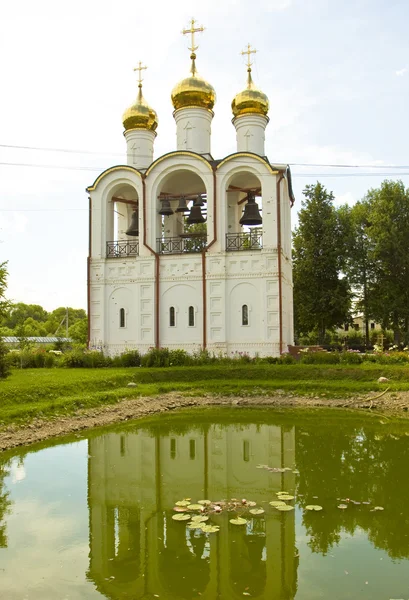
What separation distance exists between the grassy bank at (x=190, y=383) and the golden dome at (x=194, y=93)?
511 inches

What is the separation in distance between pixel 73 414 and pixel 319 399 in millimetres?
7725

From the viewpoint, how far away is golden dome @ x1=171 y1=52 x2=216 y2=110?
2553 cm

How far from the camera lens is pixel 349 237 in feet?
117

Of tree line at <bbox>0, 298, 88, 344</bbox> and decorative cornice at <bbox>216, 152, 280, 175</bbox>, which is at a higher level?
decorative cornice at <bbox>216, 152, 280, 175</bbox>

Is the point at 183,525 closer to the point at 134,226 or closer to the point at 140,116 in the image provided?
the point at 134,226

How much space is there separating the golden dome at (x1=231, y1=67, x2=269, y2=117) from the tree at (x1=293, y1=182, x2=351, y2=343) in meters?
11.0

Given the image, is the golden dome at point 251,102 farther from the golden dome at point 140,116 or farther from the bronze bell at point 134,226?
the bronze bell at point 134,226

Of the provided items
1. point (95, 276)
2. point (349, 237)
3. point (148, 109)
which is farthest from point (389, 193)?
point (95, 276)

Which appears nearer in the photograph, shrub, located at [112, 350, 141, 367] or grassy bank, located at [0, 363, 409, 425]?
grassy bank, located at [0, 363, 409, 425]

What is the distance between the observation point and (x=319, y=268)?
3466cm

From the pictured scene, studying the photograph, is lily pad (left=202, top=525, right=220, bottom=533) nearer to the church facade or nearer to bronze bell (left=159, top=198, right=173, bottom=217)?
the church facade

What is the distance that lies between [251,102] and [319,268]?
41.3 feet

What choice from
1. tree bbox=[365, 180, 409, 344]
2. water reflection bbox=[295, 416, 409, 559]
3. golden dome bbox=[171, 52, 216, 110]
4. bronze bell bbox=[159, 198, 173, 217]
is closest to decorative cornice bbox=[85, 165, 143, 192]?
bronze bell bbox=[159, 198, 173, 217]

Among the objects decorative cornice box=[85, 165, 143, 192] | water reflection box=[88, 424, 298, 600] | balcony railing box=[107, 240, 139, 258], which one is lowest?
water reflection box=[88, 424, 298, 600]
